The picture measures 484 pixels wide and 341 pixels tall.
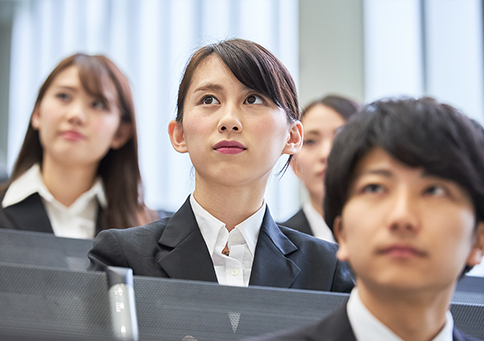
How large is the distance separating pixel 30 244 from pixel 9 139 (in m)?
2.51

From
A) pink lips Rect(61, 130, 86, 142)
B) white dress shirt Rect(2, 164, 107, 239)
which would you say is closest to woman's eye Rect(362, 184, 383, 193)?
white dress shirt Rect(2, 164, 107, 239)

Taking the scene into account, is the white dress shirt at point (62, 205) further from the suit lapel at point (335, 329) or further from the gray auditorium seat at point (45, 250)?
the suit lapel at point (335, 329)

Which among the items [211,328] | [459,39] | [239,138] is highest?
[459,39]

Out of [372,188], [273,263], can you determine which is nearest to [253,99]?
[273,263]

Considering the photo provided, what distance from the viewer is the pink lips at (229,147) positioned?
97 cm

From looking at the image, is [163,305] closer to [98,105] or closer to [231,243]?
[231,243]

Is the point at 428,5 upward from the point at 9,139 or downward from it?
upward

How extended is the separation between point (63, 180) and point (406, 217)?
3.93ft

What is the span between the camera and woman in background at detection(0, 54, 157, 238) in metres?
1.55

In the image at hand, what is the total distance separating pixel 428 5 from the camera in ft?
9.16

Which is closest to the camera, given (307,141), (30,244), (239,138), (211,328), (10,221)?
(211,328)

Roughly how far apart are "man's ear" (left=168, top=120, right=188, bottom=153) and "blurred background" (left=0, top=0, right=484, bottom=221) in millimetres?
1392

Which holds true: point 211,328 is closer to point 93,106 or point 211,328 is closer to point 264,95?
point 264,95

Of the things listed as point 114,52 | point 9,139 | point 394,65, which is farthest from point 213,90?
point 9,139
